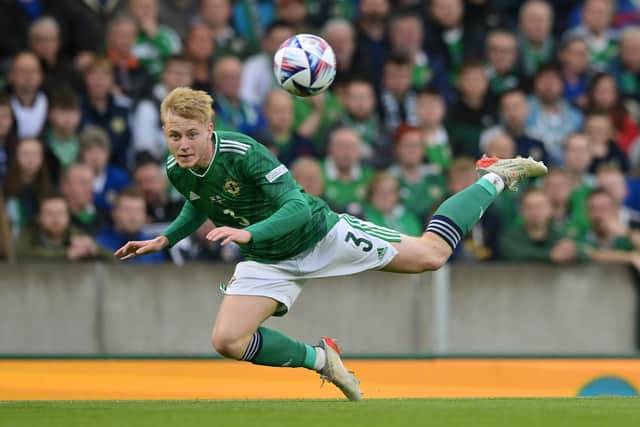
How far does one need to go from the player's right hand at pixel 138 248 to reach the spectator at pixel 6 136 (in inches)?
137

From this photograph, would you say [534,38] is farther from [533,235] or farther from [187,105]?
[187,105]

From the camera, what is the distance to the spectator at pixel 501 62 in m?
12.8

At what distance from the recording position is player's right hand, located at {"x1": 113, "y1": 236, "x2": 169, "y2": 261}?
7.24 m

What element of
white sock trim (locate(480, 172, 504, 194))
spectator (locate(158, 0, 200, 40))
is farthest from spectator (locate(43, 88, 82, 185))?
white sock trim (locate(480, 172, 504, 194))

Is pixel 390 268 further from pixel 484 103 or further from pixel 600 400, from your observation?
pixel 484 103

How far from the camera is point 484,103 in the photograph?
12367 mm

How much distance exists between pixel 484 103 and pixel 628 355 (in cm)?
343

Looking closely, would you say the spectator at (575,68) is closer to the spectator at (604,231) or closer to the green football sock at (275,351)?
the spectator at (604,231)

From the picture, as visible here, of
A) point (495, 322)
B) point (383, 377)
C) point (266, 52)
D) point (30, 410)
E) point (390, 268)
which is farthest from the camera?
point (266, 52)

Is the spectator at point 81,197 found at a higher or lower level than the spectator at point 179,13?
lower

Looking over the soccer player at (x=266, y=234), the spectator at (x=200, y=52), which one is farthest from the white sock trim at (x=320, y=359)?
the spectator at (x=200, y=52)

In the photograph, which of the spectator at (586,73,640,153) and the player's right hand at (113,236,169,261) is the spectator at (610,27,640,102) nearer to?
the spectator at (586,73,640,153)

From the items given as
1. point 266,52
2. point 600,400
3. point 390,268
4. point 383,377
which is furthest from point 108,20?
point 600,400


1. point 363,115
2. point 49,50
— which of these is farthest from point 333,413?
point 49,50
